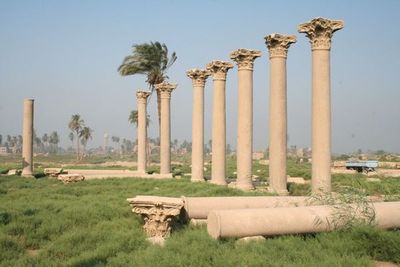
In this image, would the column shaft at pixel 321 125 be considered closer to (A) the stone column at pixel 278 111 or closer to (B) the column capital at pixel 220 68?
(A) the stone column at pixel 278 111

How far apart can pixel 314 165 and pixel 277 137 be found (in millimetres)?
2889

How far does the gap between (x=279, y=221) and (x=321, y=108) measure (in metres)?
7.68

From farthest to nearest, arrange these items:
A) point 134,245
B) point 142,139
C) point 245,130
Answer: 1. point 142,139
2. point 245,130
3. point 134,245

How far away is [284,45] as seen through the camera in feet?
59.6

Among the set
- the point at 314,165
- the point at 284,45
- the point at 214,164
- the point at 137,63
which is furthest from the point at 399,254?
the point at 137,63

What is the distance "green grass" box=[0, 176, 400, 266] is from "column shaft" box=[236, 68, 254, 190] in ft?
26.8

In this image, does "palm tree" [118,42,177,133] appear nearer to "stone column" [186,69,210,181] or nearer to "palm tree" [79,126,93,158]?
"stone column" [186,69,210,181]

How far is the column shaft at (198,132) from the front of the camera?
2525cm

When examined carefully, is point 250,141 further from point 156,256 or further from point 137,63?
point 137,63

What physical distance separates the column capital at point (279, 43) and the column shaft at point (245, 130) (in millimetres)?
2319

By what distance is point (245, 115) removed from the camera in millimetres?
20062

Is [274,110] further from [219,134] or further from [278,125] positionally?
[219,134]

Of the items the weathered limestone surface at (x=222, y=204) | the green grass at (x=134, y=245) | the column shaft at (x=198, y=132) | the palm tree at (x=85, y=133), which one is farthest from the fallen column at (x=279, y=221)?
the palm tree at (x=85, y=133)

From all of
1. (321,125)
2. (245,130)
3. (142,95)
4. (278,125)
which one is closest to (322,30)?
(321,125)
